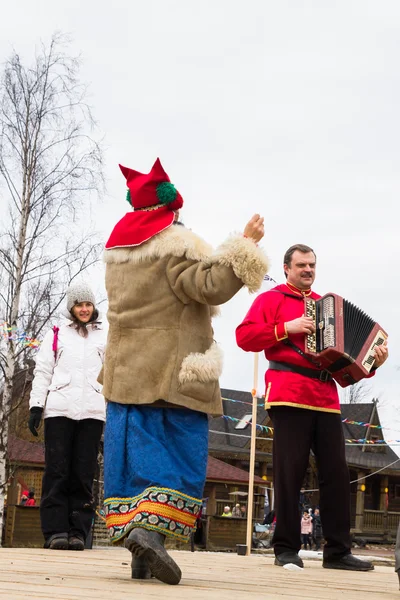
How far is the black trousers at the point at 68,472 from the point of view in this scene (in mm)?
6527

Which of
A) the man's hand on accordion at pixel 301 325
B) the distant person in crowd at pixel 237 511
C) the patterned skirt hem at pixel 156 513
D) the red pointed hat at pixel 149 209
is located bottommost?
the distant person in crowd at pixel 237 511

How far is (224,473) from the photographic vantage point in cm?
3694


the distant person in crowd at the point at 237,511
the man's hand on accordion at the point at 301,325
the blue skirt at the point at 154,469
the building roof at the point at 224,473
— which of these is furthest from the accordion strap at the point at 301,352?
the distant person in crowd at the point at 237,511

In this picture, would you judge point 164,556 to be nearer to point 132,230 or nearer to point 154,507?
point 154,507

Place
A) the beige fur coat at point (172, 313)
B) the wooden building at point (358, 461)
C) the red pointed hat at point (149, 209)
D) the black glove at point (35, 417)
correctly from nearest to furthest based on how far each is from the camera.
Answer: the beige fur coat at point (172, 313) → the red pointed hat at point (149, 209) → the black glove at point (35, 417) → the wooden building at point (358, 461)

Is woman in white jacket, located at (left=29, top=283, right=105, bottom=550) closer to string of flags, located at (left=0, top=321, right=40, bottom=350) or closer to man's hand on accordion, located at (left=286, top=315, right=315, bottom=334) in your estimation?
man's hand on accordion, located at (left=286, top=315, right=315, bottom=334)

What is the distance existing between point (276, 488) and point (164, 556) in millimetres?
Answer: 1871

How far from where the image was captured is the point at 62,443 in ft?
21.4

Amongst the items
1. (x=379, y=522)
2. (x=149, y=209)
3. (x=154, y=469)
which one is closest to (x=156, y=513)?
(x=154, y=469)

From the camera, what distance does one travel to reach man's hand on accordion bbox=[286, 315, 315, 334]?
17.3ft

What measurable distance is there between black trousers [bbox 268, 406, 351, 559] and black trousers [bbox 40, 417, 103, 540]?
159cm

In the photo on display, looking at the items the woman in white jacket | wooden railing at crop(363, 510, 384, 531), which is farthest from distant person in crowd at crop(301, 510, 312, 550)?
the woman in white jacket

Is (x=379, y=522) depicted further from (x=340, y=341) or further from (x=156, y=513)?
(x=156, y=513)

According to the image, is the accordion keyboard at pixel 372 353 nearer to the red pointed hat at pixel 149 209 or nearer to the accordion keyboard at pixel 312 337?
the accordion keyboard at pixel 312 337
